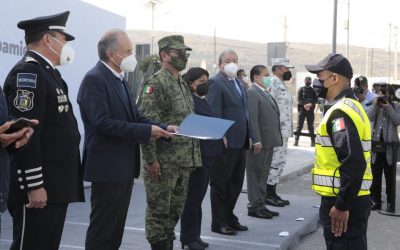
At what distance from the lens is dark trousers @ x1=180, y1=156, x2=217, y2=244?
5.26 meters

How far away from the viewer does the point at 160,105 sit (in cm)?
461

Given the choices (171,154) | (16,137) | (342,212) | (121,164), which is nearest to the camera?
(16,137)

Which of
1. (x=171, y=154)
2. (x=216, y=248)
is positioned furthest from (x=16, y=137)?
(x=216, y=248)

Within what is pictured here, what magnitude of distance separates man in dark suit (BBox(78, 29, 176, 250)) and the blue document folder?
0.14 meters

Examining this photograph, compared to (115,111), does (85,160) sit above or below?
below

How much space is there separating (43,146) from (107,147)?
570mm

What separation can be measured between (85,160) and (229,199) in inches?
104

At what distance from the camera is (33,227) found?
3.26m

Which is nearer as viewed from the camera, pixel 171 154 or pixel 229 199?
pixel 171 154

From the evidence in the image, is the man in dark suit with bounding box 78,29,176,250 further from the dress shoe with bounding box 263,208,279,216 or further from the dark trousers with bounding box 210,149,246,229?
the dress shoe with bounding box 263,208,279,216

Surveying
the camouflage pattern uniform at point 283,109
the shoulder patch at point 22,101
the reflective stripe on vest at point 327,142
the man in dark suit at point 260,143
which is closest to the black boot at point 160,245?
the reflective stripe on vest at point 327,142

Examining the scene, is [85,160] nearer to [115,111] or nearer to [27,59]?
[115,111]

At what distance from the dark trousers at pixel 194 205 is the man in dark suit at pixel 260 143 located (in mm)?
1459

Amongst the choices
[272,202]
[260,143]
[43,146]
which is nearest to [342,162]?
[43,146]
